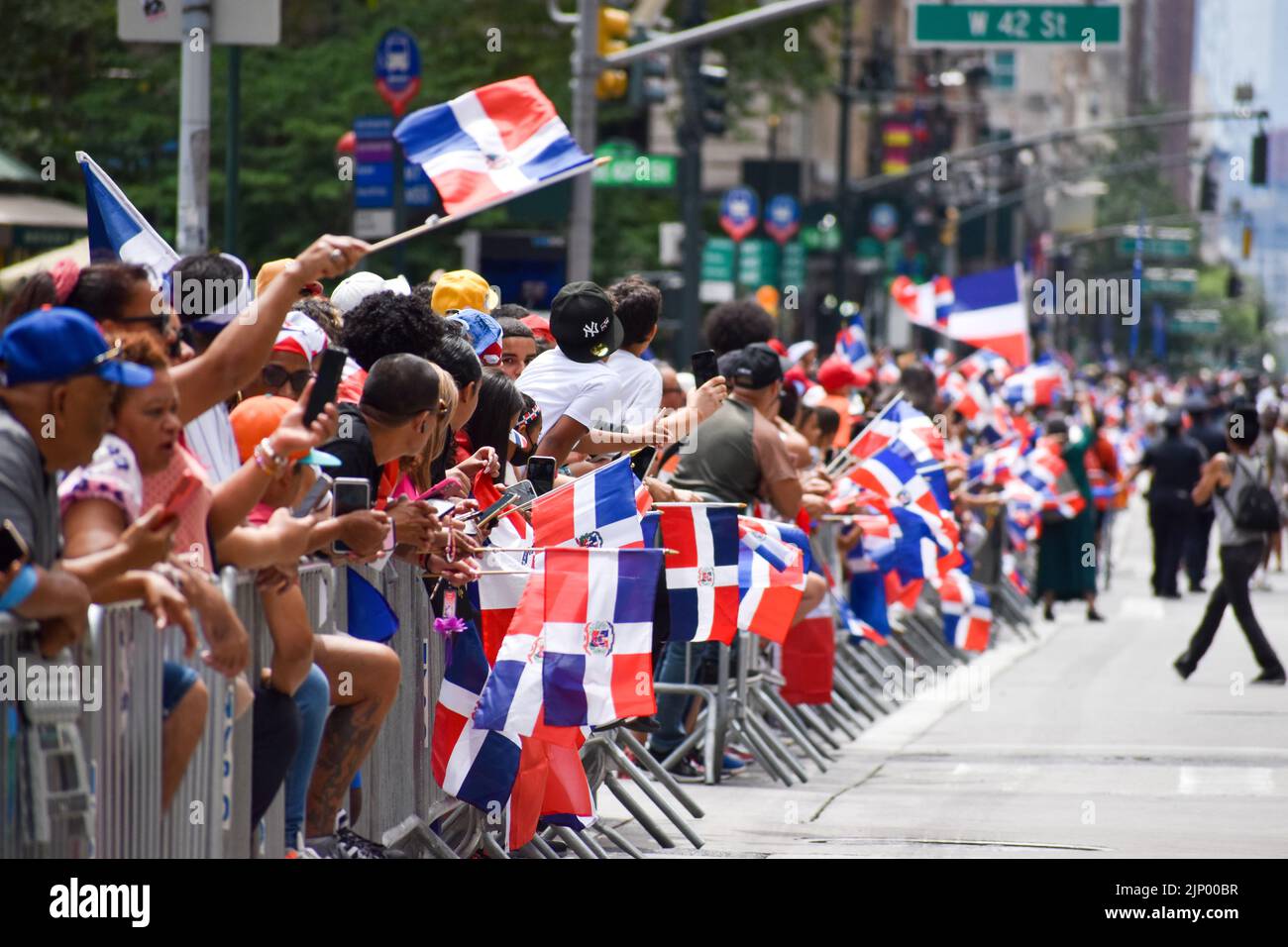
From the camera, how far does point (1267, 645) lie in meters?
16.1

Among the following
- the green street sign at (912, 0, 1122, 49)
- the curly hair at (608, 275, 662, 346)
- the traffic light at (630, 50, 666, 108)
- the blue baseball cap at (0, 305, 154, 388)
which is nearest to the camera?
the blue baseball cap at (0, 305, 154, 388)

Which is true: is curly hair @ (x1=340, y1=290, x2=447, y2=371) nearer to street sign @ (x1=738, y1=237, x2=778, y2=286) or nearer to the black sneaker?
the black sneaker

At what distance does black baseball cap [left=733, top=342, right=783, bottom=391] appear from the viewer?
11.2m

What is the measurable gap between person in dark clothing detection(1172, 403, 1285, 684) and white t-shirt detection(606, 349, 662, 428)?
746 centimetres

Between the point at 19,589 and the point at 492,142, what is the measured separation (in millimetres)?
5538

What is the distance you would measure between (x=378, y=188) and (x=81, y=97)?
400 inches

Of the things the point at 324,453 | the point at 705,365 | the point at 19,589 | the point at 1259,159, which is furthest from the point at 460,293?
the point at 1259,159

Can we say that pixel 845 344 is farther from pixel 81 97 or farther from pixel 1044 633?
pixel 81 97

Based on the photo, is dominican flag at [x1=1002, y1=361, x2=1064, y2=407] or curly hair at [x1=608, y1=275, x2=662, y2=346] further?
dominican flag at [x1=1002, y1=361, x2=1064, y2=407]

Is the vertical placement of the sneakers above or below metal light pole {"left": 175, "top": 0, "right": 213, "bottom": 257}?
below

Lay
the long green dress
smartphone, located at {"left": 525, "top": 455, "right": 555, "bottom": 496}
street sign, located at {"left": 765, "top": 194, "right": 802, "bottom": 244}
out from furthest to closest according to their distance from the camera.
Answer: street sign, located at {"left": 765, "top": 194, "right": 802, "bottom": 244}, the long green dress, smartphone, located at {"left": 525, "top": 455, "right": 555, "bottom": 496}

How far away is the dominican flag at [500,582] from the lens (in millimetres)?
7652

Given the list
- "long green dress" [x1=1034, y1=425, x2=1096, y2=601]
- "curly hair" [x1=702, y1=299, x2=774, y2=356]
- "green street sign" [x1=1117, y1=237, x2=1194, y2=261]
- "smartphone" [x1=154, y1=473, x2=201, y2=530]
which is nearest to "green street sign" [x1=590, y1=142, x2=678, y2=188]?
"long green dress" [x1=1034, y1=425, x2=1096, y2=601]
